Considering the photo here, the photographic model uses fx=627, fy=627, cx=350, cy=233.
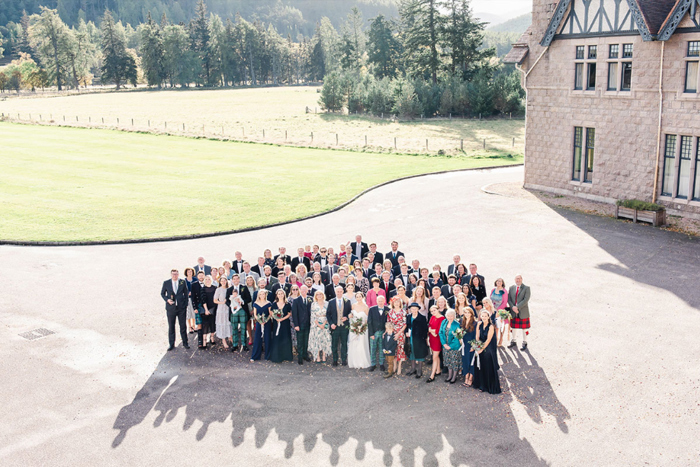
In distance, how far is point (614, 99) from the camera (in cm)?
2934

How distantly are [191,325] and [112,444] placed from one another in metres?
5.18

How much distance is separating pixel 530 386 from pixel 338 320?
4481mm

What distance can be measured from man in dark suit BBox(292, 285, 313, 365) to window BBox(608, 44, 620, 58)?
21.7 metres

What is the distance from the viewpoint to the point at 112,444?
11.6m

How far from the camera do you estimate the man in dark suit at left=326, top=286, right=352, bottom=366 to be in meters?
14.5

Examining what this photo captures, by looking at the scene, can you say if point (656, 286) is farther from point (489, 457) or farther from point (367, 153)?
point (367, 153)

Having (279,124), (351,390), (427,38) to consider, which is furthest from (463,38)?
(351,390)

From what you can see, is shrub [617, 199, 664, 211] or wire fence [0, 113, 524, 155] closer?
shrub [617, 199, 664, 211]

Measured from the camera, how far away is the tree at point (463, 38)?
3236 inches

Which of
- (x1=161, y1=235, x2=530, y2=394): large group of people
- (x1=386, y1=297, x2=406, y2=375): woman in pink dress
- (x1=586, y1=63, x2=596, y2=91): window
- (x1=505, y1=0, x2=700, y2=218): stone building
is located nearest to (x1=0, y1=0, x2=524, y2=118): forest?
(x1=505, y1=0, x2=700, y2=218): stone building

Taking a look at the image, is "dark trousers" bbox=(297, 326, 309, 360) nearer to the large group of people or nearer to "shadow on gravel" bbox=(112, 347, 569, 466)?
the large group of people

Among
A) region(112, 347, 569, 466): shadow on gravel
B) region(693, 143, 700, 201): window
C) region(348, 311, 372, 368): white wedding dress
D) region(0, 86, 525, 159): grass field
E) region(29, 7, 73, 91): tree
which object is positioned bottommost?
region(112, 347, 569, 466): shadow on gravel

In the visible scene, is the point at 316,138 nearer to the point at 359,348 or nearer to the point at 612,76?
the point at 612,76

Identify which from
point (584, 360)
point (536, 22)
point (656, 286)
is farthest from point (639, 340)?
point (536, 22)
